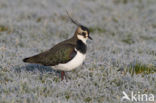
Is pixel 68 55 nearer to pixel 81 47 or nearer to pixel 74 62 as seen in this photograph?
pixel 74 62

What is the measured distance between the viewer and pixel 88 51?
10805 millimetres

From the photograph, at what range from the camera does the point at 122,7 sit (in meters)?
17.6

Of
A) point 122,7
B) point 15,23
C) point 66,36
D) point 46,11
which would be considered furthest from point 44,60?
point 122,7

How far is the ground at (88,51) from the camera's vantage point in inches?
274

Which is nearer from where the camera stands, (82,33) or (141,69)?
(82,33)

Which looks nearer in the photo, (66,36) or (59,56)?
(59,56)

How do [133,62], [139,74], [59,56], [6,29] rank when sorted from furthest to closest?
[6,29]
[133,62]
[139,74]
[59,56]

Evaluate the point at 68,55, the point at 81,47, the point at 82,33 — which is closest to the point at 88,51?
the point at 82,33

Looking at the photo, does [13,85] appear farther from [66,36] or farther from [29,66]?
[66,36]

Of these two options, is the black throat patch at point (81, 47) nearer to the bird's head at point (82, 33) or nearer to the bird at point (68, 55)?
the bird at point (68, 55)

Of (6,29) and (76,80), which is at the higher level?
(76,80)

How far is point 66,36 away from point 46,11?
343cm

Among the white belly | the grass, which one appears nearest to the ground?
the grass

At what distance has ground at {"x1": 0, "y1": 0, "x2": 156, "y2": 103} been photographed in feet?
22.8
